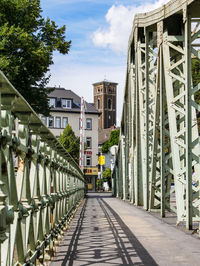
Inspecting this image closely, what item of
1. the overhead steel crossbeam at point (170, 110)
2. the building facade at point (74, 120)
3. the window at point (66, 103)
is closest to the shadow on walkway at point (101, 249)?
the overhead steel crossbeam at point (170, 110)

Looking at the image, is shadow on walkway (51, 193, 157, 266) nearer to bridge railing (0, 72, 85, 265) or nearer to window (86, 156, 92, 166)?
bridge railing (0, 72, 85, 265)

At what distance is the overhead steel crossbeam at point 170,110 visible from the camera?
10211 mm

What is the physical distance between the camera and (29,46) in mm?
20891

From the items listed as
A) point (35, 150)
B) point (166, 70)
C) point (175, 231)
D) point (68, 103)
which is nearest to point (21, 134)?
point (35, 150)

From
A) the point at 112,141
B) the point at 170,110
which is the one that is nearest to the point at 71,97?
the point at 112,141

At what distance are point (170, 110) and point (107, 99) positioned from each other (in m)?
148

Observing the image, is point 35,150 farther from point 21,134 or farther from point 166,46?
point 166,46

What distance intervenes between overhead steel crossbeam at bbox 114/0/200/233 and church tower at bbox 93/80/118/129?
135 m

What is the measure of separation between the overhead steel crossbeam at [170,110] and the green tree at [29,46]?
3.47 m

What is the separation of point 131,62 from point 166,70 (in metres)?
10.3

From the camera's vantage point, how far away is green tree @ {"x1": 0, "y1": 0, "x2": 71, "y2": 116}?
2047 centimetres

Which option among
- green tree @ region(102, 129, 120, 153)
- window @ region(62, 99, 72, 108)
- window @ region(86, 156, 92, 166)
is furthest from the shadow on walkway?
green tree @ region(102, 129, 120, 153)

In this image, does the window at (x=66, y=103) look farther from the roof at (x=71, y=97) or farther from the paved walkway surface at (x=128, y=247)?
the paved walkway surface at (x=128, y=247)

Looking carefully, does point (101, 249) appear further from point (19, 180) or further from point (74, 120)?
point (74, 120)
